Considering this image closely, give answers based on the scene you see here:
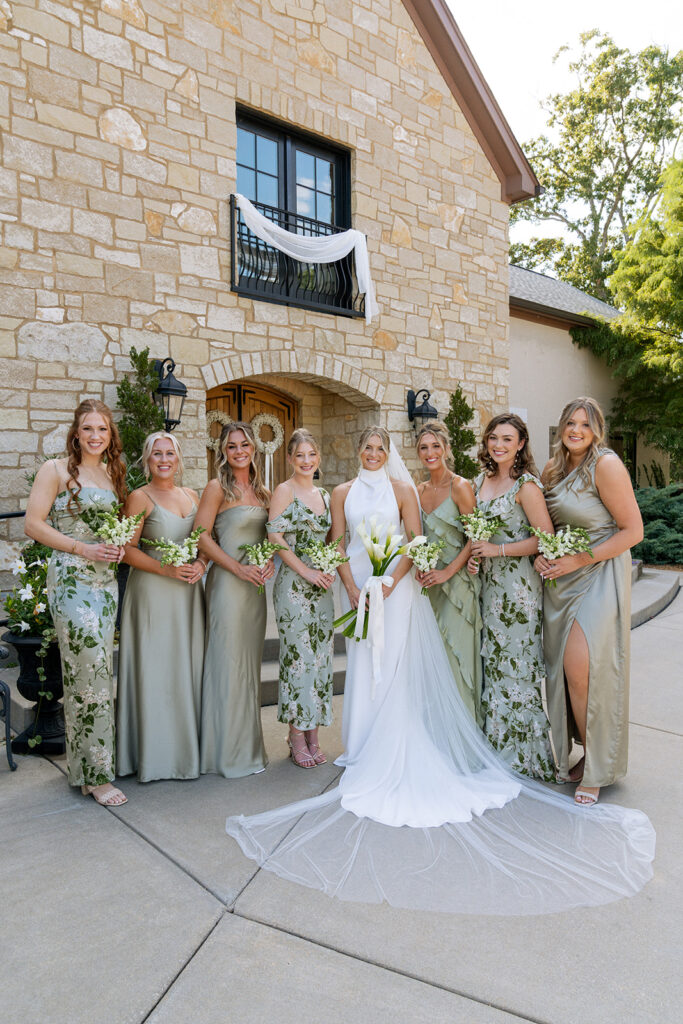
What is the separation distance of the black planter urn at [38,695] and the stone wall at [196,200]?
242cm

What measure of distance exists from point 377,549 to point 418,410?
5.42 metres

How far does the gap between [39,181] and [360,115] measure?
14.1 feet

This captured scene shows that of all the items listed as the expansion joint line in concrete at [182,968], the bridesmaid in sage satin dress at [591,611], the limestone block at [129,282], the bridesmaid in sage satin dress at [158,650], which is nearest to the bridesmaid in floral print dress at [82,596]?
the bridesmaid in sage satin dress at [158,650]

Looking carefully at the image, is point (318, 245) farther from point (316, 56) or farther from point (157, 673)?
point (157, 673)

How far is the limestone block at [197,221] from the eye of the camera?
22.0 ft

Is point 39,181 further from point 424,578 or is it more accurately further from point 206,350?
point 424,578

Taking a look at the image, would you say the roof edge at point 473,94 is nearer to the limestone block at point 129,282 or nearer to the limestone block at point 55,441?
the limestone block at point 129,282

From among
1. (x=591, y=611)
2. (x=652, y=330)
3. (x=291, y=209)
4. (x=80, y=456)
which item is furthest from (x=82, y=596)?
(x=652, y=330)

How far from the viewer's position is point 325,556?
3500 mm

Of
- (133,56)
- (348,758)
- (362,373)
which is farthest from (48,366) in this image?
(348,758)

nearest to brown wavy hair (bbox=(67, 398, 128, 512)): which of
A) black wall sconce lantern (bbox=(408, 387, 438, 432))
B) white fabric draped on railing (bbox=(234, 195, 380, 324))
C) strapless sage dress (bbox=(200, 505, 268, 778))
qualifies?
strapless sage dress (bbox=(200, 505, 268, 778))

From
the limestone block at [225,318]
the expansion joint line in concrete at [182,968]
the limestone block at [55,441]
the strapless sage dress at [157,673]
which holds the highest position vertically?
the limestone block at [225,318]

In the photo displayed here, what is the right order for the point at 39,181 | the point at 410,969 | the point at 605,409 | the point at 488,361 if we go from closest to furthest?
the point at 410,969, the point at 39,181, the point at 488,361, the point at 605,409

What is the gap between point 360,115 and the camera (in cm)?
826
